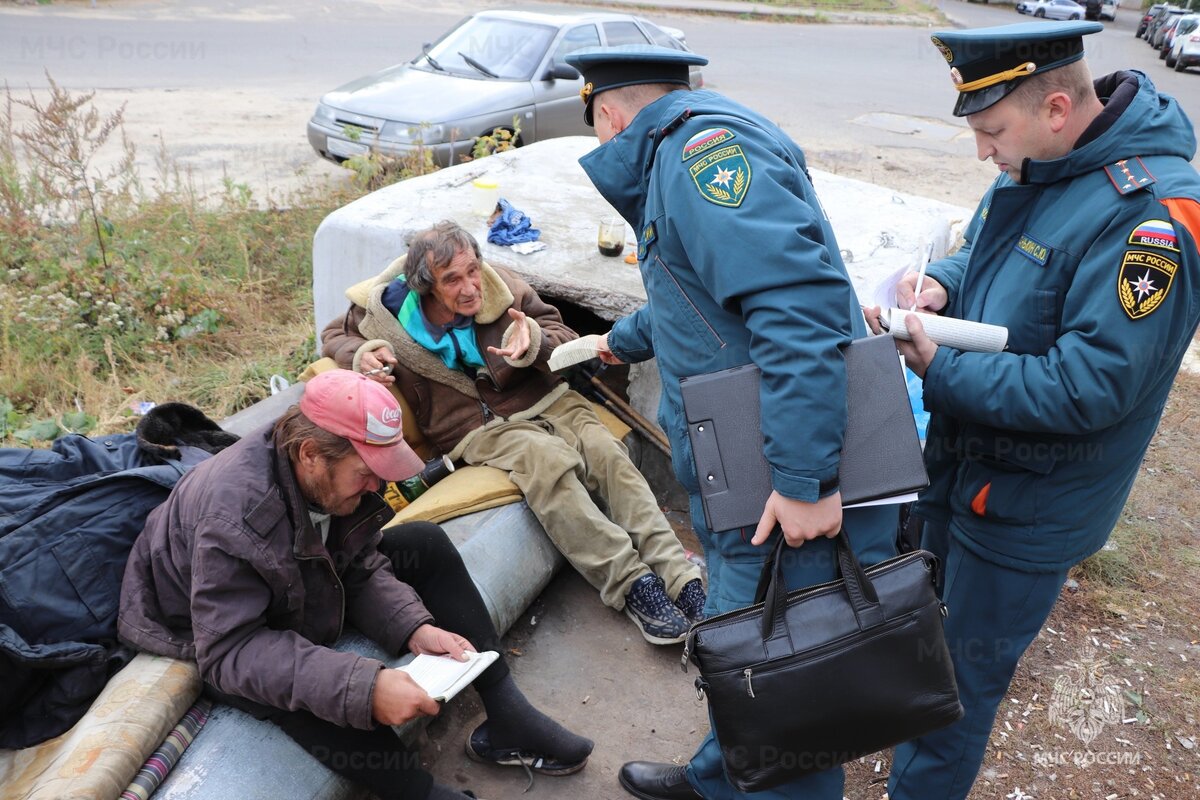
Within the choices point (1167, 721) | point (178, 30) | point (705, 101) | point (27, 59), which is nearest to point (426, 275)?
point (705, 101)

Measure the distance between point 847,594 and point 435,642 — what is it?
1202 mm

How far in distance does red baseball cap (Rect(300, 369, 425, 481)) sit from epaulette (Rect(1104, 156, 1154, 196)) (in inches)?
65.9

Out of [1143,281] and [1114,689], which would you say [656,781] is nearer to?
[1114,689]

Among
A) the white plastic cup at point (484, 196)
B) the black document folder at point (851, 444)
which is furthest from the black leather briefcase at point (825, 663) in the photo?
the white plastic cup at point (484, 196)

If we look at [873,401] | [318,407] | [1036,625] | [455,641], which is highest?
[873,401]

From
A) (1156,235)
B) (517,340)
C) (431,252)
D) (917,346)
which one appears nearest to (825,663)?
(917,346)

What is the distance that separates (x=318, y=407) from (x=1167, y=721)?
9.29ft

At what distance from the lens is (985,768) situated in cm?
275

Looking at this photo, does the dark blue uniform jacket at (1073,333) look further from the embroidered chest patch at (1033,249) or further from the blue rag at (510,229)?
the blue rag at (510,229)

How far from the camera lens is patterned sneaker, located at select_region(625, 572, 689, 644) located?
10.3ft

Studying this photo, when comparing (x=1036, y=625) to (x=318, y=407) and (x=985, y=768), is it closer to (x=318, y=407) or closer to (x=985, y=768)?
(x=985, y=768)

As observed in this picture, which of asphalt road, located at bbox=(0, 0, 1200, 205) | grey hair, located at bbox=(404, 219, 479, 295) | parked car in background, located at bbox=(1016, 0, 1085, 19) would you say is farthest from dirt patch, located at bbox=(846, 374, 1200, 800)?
parked car in background, located at bbox=(1016, 0, 1085, 19)

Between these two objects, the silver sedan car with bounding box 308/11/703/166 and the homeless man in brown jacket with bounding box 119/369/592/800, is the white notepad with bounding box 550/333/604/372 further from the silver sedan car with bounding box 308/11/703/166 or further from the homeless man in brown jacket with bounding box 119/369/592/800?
the silver sedan car with bounding box 308/11/703/166

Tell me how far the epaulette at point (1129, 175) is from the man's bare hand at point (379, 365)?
2272 mm
